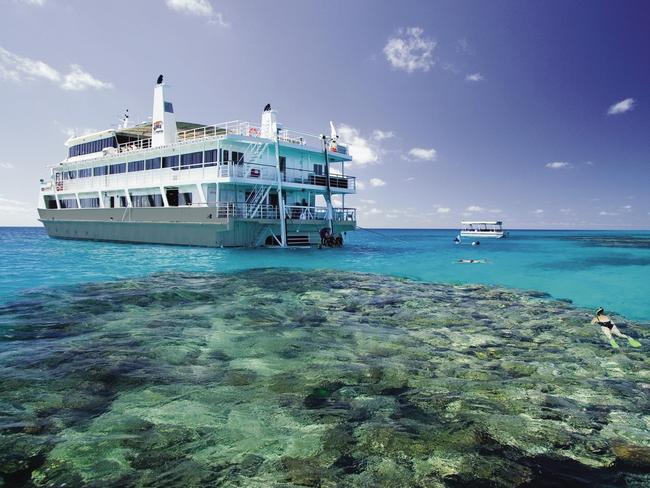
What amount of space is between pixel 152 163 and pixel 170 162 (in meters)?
2.63

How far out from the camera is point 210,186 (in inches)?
1271

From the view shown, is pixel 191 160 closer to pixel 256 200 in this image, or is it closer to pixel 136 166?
pixel 256 200

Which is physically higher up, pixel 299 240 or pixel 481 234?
pixel 299 240

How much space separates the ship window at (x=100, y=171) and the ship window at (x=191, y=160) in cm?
1305

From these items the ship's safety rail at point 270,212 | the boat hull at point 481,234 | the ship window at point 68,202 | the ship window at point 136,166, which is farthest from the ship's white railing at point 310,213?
the boat hull at point 481,234

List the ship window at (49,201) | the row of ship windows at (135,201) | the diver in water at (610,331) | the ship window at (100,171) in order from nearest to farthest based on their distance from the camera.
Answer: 1. the diver in water at (610,331)
2. the row of ship windows at (135,201)
3. the ship window at (100,171)
4. the ship window at (49,201)

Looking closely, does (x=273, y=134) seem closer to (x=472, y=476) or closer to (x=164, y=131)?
(x=164, y=131)

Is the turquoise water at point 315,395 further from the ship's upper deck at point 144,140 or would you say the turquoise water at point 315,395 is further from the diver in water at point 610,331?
the ship's upper deck at point 144,140

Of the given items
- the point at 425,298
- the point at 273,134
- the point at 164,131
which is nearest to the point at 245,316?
the point at 425,298

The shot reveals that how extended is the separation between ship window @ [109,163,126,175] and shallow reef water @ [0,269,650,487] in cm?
3150

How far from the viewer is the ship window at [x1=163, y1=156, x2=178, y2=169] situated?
113ft

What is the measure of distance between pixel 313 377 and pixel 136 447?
278 centimetres

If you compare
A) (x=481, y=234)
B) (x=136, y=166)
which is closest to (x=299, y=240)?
(x=136, y=166)

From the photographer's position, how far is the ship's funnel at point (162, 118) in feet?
123
